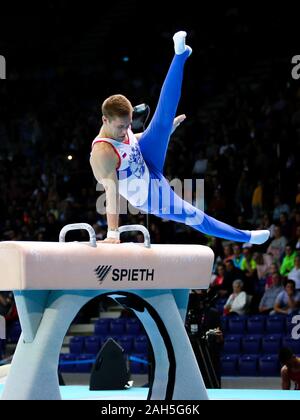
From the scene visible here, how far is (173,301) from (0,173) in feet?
35.1

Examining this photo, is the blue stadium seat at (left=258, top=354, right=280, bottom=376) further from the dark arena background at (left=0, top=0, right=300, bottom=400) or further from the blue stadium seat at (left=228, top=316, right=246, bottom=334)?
the blue stadium seat at (left=228, top=316, right=246, bottom=334)

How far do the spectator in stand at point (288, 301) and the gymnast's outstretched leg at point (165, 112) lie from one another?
16.4 ft

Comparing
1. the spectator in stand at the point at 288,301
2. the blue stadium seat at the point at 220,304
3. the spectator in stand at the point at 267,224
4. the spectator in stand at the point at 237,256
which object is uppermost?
the spectator in stand at the point at 267,224

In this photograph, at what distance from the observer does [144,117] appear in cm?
683

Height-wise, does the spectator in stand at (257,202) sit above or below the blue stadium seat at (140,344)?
above

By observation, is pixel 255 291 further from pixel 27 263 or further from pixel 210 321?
pixel 27 263

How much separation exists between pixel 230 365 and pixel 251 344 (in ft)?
1.27

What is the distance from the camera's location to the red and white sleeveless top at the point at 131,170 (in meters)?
6.11

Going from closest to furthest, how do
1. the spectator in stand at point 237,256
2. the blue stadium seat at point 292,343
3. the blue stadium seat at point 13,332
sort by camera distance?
the blue stadium seat at point 292,343 → the spectator in stand at point 237,256 → the blue stadium seat at point 13,332

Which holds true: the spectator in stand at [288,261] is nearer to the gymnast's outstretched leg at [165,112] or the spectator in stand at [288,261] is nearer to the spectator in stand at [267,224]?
the spectator in stand at [267,224]

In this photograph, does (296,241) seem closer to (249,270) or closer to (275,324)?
(249,270)

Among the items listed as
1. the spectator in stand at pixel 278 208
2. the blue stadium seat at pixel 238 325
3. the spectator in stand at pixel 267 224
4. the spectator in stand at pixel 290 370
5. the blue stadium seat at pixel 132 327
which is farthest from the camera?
the spectator in stand at pixel 278 208

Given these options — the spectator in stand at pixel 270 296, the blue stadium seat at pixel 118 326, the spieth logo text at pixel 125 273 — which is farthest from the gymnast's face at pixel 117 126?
the blue stadium seat at pixel 118 326

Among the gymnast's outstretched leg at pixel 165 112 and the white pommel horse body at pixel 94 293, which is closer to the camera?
the white pommel horse body at pixel 94 293
